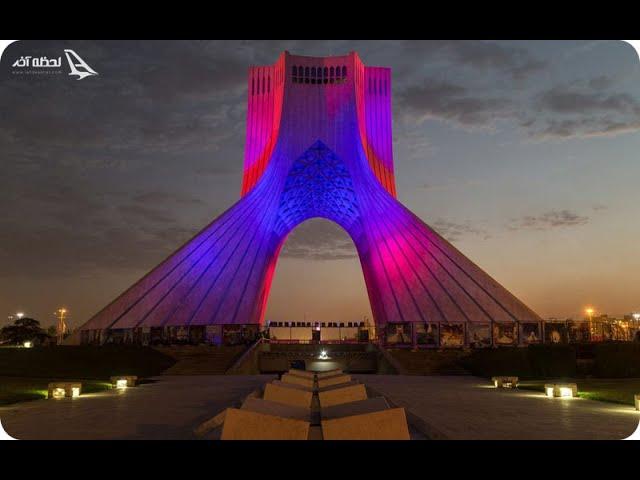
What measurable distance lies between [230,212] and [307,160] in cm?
598

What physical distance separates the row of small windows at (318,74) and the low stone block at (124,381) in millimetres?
22082

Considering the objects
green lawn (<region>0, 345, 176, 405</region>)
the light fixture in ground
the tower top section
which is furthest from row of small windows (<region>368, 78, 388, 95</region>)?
the light fixture in ground

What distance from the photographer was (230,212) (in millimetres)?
26422

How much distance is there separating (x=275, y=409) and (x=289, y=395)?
1465 millimetres

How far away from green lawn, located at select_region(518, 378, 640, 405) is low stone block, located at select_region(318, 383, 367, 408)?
15.1ft

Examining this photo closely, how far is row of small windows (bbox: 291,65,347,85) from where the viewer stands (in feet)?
101

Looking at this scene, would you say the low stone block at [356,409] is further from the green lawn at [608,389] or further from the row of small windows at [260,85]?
the row of small windows at [260,85]

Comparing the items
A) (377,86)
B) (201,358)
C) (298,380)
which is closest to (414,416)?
(298,380)

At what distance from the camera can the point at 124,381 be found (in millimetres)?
11320

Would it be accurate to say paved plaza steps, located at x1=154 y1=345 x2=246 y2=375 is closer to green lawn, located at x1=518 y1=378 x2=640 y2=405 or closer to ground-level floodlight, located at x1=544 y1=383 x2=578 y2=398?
green lawn, located at x1=518 y1=378 x2=640 y2=405

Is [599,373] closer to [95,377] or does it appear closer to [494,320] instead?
[494,320]
